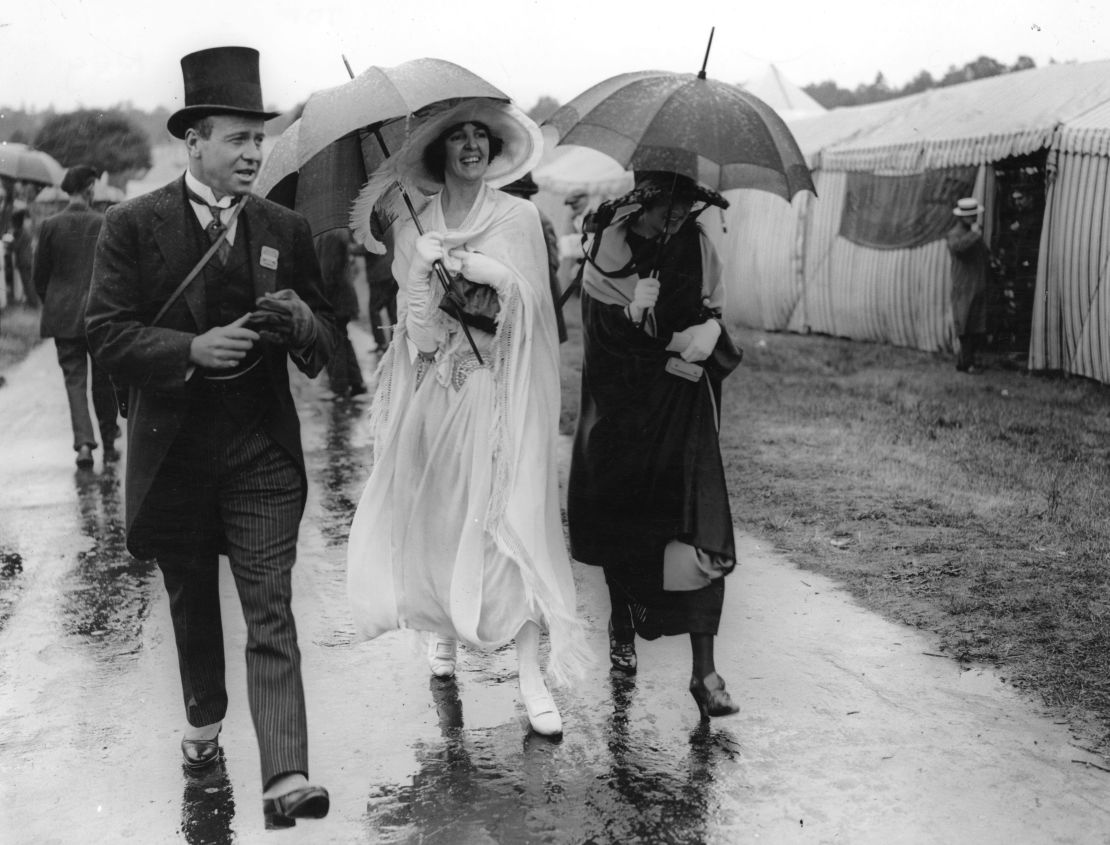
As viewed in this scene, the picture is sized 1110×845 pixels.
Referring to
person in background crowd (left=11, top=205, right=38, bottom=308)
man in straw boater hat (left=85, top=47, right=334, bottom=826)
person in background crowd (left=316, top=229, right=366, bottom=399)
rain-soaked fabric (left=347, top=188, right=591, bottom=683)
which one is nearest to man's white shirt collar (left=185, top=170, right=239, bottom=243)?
man in straw boater hat (left=85, top=47, right=334, bottom=826)

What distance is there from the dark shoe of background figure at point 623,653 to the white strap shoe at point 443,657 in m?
0.63

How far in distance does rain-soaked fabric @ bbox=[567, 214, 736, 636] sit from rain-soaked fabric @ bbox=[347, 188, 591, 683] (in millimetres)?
232

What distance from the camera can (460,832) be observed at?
3801 mm

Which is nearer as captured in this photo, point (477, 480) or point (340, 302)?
point (477, 480)

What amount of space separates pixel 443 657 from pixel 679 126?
220 cm

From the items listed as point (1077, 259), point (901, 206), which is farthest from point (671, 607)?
point (901, 206)

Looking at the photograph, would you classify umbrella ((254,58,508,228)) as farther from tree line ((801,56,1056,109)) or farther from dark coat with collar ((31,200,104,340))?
tree line ((801,56,1056,109))

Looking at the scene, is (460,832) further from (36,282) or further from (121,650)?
(36,282)

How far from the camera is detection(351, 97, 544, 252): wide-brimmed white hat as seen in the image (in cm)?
456

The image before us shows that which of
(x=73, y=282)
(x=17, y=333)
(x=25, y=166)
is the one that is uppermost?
(x=25, y=166)

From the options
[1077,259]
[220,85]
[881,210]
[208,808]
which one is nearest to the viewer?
[220,85]

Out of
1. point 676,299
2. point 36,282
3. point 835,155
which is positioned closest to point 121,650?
point 676,299

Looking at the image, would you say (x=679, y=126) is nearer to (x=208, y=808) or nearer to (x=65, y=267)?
(x=208, y=808)

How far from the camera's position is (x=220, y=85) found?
3.77 m
